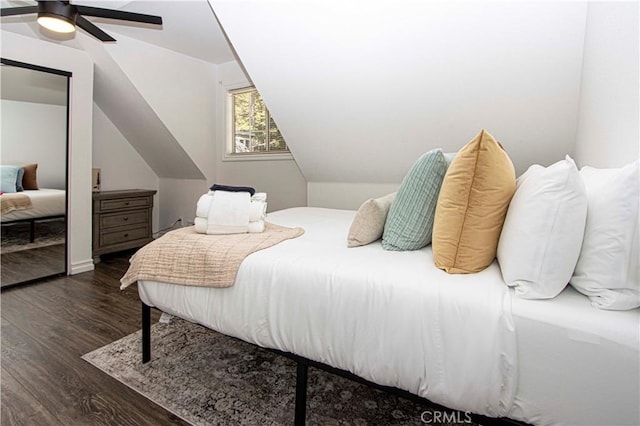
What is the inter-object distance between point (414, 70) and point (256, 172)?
2521 mm

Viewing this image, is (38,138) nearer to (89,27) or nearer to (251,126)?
(89,27)

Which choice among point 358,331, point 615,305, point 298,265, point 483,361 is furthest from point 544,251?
point 298,265

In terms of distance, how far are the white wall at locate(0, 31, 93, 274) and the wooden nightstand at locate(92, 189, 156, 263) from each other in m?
0.27

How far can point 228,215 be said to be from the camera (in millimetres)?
1894

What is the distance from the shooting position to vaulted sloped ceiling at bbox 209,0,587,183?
2.00m

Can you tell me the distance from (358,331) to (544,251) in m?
0.62

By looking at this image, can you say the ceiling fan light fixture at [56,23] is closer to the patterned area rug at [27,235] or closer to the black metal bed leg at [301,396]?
the patterned area rug at [27,235]

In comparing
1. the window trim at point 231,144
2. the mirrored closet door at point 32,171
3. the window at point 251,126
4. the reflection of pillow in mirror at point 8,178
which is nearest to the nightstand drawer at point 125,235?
the mirrored closet door at point 32,171

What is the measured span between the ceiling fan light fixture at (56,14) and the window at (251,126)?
2.25 metres

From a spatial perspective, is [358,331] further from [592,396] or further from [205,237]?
[205,237]

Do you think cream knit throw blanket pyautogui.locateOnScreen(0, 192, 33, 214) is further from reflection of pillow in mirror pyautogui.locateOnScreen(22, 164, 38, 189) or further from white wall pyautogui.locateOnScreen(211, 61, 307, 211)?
white wall pyautogui.locateOnScreen(211, 61, 307, 211)

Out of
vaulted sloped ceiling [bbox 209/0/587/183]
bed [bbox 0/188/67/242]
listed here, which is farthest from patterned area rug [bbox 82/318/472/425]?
vaulted sloped ceiling [bbox 209/0/587/183]

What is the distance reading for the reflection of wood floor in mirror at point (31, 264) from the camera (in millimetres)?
2951

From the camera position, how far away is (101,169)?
14.3 ft
